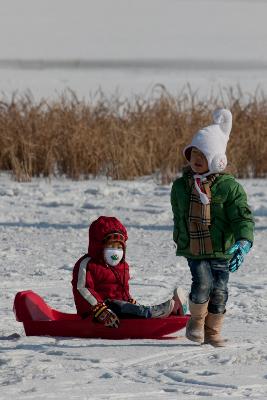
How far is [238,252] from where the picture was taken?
439cm

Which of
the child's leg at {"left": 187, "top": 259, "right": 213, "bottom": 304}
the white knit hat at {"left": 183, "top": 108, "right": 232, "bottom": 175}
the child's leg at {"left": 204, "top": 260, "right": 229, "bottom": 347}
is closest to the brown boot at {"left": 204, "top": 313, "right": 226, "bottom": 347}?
the child's leg at {"left": 204, "top": 260, "right": 229, "bottom": 347}

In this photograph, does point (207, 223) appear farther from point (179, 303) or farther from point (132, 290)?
point (132, 290)

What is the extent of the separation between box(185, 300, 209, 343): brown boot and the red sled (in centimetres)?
24

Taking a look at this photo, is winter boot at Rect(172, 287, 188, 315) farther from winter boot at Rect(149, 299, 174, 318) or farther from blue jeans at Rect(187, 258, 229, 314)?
blue jeans at Rect(187, 258, 229, 314)

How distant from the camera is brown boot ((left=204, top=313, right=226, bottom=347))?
15.2ft

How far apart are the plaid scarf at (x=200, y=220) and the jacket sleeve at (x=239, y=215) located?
3.6 inches

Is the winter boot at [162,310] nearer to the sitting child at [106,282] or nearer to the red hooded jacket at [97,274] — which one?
the sitting child at [106,282]

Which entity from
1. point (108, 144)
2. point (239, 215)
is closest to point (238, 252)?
point (239, 215)

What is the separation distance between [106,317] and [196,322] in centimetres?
44

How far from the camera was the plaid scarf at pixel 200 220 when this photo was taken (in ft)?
14.8

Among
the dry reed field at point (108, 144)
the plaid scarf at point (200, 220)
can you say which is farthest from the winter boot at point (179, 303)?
the dry reed field at point (108, 144)

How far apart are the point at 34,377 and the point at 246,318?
153cm

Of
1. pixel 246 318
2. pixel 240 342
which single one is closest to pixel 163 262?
pixel 246 318

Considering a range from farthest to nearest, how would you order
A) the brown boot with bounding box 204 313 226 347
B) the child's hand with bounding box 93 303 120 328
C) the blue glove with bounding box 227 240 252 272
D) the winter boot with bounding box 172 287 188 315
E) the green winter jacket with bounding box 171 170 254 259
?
the winter boot with bounding box 172 287 188 315 → the child's hand with bounding box 93 303 120 328 → the brown boot with bounding box 204 313 226 347 → the green winter jacket with bounding box 171 170 254 259 → the blue glove with bounding box 227 240 252 272
